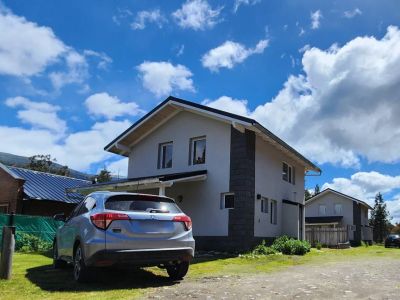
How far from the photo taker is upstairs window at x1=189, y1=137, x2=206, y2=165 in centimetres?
2003

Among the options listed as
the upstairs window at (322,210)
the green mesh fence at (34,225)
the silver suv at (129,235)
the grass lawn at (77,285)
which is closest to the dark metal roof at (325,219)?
the upstairs window at (322,210)

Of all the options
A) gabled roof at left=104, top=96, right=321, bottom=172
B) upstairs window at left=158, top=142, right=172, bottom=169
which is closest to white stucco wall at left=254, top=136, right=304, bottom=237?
gabled roof at left=104, top=96, right=321, bottom=172

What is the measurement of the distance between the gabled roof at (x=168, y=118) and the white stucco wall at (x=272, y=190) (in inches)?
18.7

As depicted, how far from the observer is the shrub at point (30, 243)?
18375mm

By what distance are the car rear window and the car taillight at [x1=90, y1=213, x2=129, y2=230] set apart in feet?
0.84

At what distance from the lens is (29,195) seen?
82.9ft

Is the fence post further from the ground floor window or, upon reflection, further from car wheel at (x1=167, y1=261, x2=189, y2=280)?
the ground floor window

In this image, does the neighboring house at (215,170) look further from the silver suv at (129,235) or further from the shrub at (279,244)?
the silver suv at (129,235)

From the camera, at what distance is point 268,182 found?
66.6 feet

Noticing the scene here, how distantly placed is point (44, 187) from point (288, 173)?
1452 centimetres

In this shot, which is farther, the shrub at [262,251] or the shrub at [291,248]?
the shrub at [291,248]

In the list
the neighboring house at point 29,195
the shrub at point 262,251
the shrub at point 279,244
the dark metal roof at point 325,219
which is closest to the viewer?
the shrub at point 262,251

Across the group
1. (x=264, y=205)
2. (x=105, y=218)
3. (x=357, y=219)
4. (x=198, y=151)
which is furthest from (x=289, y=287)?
(x=357, y=219)

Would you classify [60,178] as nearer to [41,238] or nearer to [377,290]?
[41,238]
